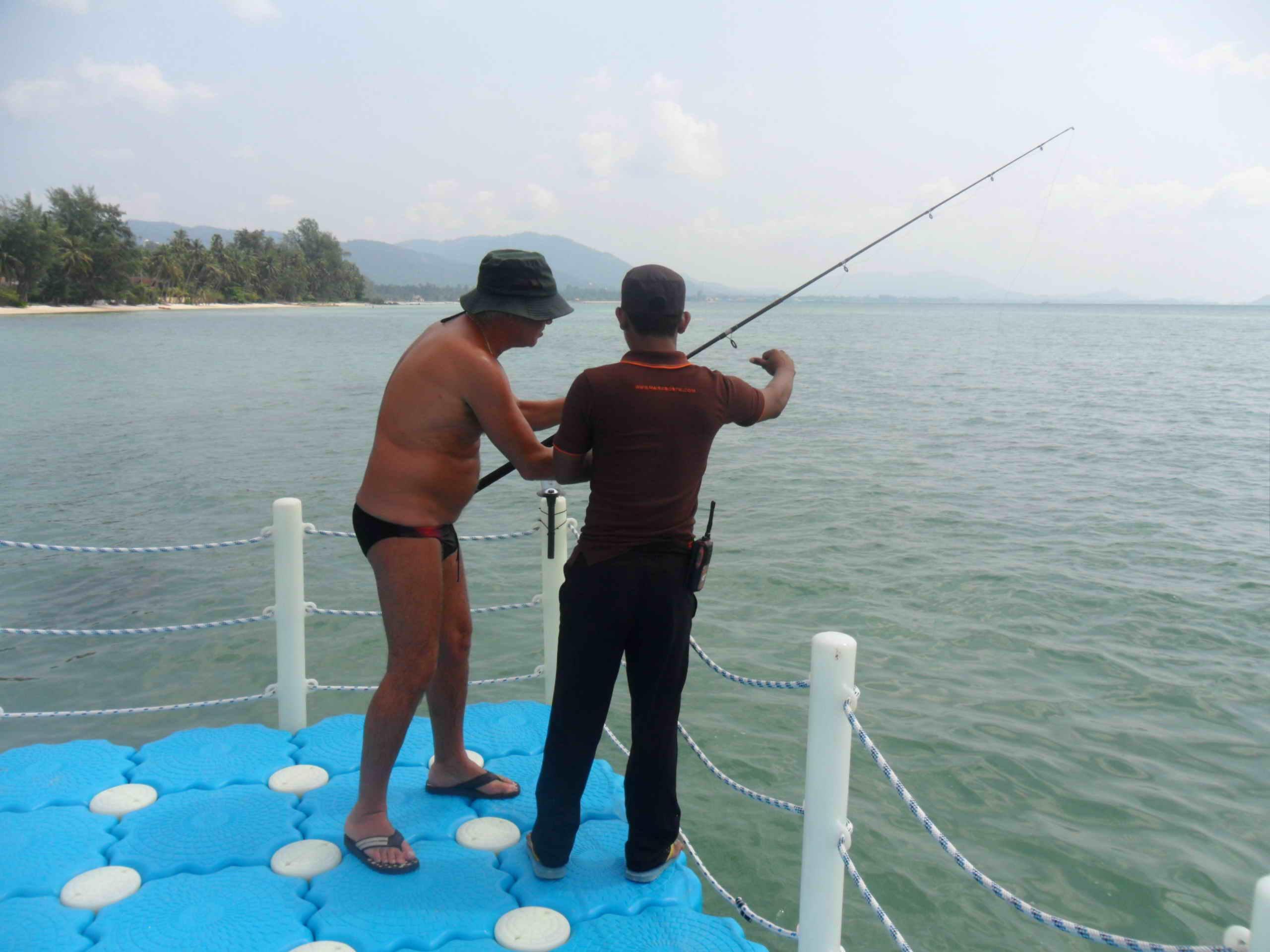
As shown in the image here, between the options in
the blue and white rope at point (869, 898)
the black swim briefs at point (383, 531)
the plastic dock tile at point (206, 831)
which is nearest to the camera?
the blue and white rope at point (869, 898)

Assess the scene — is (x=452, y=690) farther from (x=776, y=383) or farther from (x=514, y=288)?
(x=776, y=383)

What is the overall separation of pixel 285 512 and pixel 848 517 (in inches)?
329

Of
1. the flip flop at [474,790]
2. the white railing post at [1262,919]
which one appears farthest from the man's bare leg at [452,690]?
the white railing post at [1262,919]

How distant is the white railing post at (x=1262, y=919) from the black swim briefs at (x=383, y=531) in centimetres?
224

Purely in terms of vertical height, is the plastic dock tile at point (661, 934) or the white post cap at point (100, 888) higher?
the white post cap at point (100, 888)

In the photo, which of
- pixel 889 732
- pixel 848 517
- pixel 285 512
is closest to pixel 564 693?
pixel 285 512

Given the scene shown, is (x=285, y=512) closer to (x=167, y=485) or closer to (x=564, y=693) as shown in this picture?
(x=564, y=693)

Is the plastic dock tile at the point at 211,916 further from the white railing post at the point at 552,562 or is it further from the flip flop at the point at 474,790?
the white railing post at the point at 552,562

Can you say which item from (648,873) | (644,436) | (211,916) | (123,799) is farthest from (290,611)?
(644,436)

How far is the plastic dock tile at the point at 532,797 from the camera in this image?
136 inches

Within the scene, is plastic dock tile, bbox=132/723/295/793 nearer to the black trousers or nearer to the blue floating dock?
the blue floating dock

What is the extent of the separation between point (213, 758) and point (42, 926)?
1.13 m

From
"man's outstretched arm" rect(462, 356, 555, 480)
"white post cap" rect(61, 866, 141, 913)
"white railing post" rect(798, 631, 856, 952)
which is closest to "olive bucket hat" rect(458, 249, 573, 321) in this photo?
"man's outstretched arm" rect(462, 356, 555, 480)

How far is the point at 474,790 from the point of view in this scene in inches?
140
